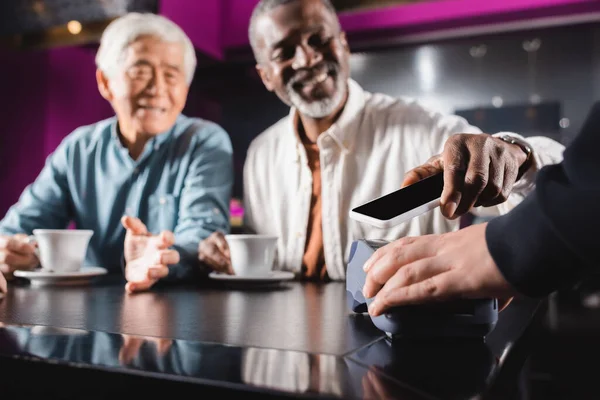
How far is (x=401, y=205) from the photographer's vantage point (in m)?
0.65

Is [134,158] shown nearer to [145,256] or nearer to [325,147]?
[325,147]

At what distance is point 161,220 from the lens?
179 cm

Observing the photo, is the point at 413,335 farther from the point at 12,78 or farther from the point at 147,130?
the point at 12,78

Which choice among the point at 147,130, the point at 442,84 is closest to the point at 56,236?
the point at 147,130

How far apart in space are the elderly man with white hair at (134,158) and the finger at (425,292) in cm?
113

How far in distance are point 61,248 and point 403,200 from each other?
33.6 inches

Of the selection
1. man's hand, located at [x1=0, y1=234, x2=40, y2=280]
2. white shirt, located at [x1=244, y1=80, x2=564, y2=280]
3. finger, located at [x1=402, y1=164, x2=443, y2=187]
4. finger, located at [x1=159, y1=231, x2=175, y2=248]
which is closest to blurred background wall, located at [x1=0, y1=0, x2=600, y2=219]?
white shirt, located at [x1=244, y1=80, x2=564, y2=280]

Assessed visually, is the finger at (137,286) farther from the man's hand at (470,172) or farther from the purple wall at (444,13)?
the purple wall at (444,13)

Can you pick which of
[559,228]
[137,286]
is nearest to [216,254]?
[137,286]

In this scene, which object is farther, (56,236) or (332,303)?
(56,236)

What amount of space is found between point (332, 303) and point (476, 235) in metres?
0.38

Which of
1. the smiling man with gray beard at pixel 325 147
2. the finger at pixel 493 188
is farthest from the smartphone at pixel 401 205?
the smiling man with gray beard at pixel 325 147

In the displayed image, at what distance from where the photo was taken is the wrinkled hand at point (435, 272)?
1.65ft

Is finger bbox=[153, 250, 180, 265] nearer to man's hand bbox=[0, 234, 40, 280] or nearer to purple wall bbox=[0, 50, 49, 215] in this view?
man's hand bbox=[0, 234, 40, 280]
